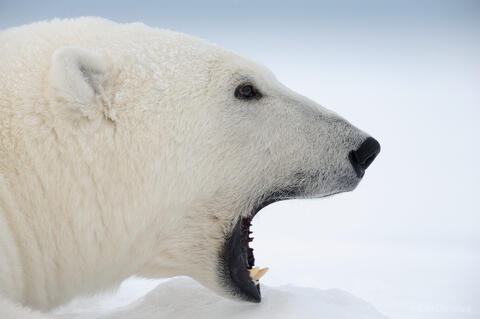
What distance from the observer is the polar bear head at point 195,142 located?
4.24 ft

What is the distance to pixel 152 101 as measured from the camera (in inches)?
51.7

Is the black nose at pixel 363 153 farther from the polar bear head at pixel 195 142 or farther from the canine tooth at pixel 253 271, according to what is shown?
the canine tooth at pixel 253 271

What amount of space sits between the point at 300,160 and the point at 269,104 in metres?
0.19

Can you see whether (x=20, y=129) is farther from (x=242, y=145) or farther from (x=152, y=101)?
(x=242, y=145)

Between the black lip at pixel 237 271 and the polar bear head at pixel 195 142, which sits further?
the black lip at pixel 237 271

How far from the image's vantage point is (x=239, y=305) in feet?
4.62

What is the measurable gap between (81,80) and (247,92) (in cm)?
47

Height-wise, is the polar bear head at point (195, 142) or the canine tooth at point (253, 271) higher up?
the polar bear head at point (195, 142)

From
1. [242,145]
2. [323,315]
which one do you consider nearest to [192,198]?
[242,145]

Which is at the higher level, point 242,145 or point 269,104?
point 269,104

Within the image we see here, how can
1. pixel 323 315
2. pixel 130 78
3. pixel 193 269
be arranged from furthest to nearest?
1. pixel 193 269
2. pixel 130 78
3. pixel 323 315

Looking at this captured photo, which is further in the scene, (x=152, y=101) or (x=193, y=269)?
(x=193, y=269)

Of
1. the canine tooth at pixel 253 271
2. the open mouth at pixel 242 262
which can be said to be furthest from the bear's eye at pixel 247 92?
the canine tooth at pixel 253 271

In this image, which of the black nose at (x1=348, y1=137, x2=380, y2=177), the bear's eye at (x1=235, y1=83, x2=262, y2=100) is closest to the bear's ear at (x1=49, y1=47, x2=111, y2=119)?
the bear's eye at (x1=235, y1=83, x2=262, y2=100)
